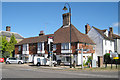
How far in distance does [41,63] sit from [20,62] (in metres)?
9.42

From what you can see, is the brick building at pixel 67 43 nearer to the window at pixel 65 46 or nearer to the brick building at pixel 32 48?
the window at pixel 65 46

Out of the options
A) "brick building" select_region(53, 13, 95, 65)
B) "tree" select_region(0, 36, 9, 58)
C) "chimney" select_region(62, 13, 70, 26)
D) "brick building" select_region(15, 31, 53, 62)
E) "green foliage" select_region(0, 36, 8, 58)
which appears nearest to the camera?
"brick building" select_region(53, 13, 95, 65)

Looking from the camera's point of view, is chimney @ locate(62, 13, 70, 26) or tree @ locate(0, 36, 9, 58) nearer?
chimney @ locate(62, 13, 70, 26)

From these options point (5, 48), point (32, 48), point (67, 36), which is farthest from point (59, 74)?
point (5, 48)

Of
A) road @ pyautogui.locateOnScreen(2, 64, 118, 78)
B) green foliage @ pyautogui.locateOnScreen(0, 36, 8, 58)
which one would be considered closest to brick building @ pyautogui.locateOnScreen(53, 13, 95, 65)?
road @ pyautogui.locateOnScreen(2, 64, 118, 78)

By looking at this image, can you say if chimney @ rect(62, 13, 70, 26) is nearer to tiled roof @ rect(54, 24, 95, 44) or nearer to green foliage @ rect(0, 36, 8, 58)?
tiled roof @ rect(54, 24, 95, 44)

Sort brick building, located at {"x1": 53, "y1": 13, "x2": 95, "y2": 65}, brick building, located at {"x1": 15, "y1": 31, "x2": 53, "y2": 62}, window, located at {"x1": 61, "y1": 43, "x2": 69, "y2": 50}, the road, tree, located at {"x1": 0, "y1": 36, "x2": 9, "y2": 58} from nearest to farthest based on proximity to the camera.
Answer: the road
brick building, located at {"x1": 53, "y1": 13, "x2": 95, "y2": 65}
window, located at {"x1": 61, "y1": 43, "x2": 69, "y2": 50}
brick building, located at {"x1": 15, "y1": 31, "x2": 53, "y2": 62}
tree, located at {"x1": 0, "y1": 36, "x2": 9, "y2": 58}

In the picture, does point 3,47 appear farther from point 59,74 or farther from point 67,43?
point 59,74

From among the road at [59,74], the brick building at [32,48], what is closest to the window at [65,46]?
the brick building at [32,48]

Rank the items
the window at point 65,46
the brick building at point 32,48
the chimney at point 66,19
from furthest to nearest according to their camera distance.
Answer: the brick building at point 32,48 → the chimney at point 66,19 → the window at point 65,46

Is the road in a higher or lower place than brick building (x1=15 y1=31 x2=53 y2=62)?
lower

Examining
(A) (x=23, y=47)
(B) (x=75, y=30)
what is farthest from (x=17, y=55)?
(B) (x=75, y=30)

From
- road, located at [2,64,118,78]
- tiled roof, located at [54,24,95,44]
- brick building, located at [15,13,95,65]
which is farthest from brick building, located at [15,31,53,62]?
road, located at [2,64,118,78]

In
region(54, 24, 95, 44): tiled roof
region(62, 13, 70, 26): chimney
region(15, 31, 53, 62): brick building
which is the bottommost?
region(15, 31, 53, 62): brick building
